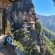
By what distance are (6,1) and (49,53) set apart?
30926mm

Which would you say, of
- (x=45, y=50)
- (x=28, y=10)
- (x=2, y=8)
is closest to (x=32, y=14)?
(x=28, y=10)

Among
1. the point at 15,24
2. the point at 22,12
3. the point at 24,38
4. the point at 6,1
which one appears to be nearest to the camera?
the point at 6,1

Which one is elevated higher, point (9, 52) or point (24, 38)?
point (9, 52)

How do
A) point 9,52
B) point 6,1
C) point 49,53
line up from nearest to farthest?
point 9,52 → point 6,1 → point 49,53

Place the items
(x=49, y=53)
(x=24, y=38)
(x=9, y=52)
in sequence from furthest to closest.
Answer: (x=49, y=53) < (x=24, y=38) < (x=9, y=52)

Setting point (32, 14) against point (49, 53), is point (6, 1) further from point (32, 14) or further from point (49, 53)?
point (32, 14)

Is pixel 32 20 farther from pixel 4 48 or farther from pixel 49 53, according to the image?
pixel 4 48

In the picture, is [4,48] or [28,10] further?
[28,10]

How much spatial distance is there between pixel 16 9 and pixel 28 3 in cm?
260

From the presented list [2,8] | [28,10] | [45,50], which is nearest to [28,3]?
[28,10]

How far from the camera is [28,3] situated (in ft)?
177

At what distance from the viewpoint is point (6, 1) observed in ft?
35.5

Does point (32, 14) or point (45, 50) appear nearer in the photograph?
point (45, 50)

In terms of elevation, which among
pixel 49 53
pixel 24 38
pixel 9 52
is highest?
pixel 9 52
